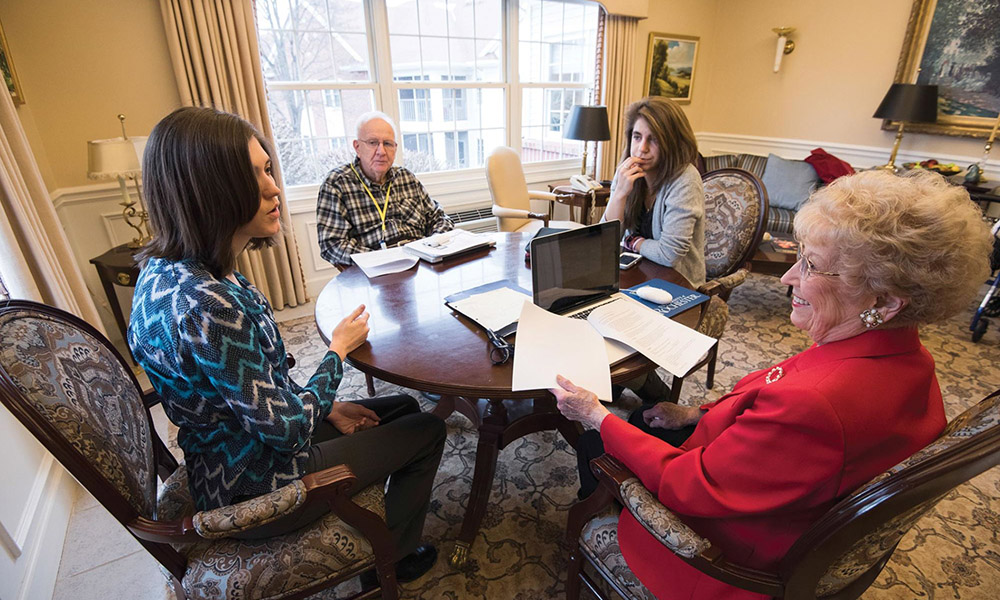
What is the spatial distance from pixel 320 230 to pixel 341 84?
5.38 ft

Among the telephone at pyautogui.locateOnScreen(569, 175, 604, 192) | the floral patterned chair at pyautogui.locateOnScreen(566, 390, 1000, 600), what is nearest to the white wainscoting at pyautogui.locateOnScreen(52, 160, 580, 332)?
the telephone at pyautogui.locateOnScreen(569, 175, 604, 192)

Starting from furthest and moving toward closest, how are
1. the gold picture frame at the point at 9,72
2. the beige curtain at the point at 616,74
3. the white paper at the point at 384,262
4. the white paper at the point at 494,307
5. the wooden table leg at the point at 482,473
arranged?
1. the beige curtain at the point at 616,74
2. the gold picture frame at the point at 9,72
3. the white paper at the point at 384,262
4. the wooden table leg at the point at 482,473
5. the white paper at the point at 494,307

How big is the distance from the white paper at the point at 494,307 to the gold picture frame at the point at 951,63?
4142 mm

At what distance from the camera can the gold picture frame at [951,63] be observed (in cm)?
331

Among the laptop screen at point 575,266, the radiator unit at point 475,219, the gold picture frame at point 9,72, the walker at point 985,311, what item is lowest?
the walker at point 985,311

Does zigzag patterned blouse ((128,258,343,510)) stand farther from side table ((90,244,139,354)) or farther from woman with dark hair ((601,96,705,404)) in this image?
side table ((90,244,139,354))

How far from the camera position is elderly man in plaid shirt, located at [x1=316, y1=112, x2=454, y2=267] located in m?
2.22

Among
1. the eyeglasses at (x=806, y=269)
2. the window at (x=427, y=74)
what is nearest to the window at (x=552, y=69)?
the window at (x=427, y=74)

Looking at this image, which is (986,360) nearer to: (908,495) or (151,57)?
(908,495)

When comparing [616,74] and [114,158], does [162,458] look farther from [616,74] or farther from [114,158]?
[616,74]

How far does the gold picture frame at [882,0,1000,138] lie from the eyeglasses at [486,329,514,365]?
4.33m

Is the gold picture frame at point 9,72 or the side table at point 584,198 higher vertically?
the gold picture frame at point 9,72

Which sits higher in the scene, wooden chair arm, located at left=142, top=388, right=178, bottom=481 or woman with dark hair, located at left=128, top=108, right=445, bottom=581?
woman with dark hair, located at left=128, top=108, right=445, bottom=581

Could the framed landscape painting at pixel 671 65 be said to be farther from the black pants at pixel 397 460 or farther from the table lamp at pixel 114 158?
the black pants at pixel 397 460
